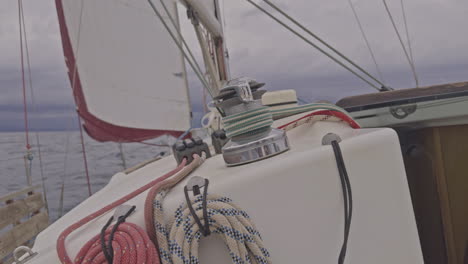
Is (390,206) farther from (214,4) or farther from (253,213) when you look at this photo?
(214,4)

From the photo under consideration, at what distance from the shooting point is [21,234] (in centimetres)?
191

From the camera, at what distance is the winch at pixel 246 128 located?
457 millimetres

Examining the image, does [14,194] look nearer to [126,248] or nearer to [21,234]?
[21,234]

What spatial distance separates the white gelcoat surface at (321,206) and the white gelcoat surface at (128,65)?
289cm

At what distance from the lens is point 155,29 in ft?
11.1

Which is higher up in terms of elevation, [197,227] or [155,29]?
[155,29]

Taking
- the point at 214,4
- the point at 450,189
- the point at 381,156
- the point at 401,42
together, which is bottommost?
the point at 450,189

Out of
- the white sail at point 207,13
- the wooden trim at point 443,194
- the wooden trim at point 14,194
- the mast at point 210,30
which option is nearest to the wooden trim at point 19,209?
the wooden trim at point 14,194

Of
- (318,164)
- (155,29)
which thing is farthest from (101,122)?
(318,164)

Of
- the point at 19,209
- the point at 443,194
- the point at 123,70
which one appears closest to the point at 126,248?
the point at 443,194

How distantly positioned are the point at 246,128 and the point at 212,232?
173 mm

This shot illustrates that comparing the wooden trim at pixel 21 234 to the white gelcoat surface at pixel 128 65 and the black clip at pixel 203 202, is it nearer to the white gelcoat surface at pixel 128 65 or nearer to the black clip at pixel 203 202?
the white gelcoat surface at pixel 128 65

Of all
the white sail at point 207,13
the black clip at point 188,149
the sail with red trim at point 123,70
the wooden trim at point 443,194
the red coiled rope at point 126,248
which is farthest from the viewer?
the sail with red trim at point 123,70

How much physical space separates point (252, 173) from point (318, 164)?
3.4 inches
